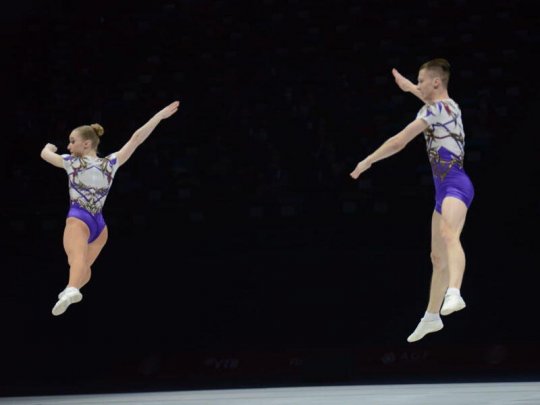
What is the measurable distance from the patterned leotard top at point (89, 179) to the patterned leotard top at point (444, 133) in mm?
1949

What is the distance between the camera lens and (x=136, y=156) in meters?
10.4

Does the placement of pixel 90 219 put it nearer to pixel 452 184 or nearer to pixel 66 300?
pixel 66 300

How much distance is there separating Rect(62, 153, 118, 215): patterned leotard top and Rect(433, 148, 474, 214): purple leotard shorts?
79.0 inches

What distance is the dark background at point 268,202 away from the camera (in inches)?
350

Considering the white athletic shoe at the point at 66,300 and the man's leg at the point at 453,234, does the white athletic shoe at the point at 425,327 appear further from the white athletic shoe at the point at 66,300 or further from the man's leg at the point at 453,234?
the white athletic shoe at the point at 66,300

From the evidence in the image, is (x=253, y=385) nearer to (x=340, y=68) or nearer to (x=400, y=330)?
(x=400, y=330)

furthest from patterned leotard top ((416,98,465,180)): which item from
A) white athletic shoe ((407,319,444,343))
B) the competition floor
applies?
the competition floor

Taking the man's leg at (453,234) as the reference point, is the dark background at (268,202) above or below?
below

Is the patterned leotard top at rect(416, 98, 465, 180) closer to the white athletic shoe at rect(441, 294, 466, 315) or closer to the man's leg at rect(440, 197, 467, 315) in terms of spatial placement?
the man's leg at rect(440, 197, 467, 315)

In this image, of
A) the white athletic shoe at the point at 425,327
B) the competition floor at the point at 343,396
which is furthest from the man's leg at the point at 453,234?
the competition floor at the point at 343,396

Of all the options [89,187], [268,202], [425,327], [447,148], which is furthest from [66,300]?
[268,202]

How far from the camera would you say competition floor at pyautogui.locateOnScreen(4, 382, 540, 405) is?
6.21m

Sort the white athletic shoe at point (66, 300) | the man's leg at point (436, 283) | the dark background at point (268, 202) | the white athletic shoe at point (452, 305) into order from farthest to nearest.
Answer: the dark background at point (268, 202)
the white athletic shoe at point (66, 300)
the man's leg at point (436, 283)
the white athletic shoe at point (452, 305)

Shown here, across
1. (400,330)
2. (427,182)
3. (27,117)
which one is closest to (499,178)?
(427,182)
